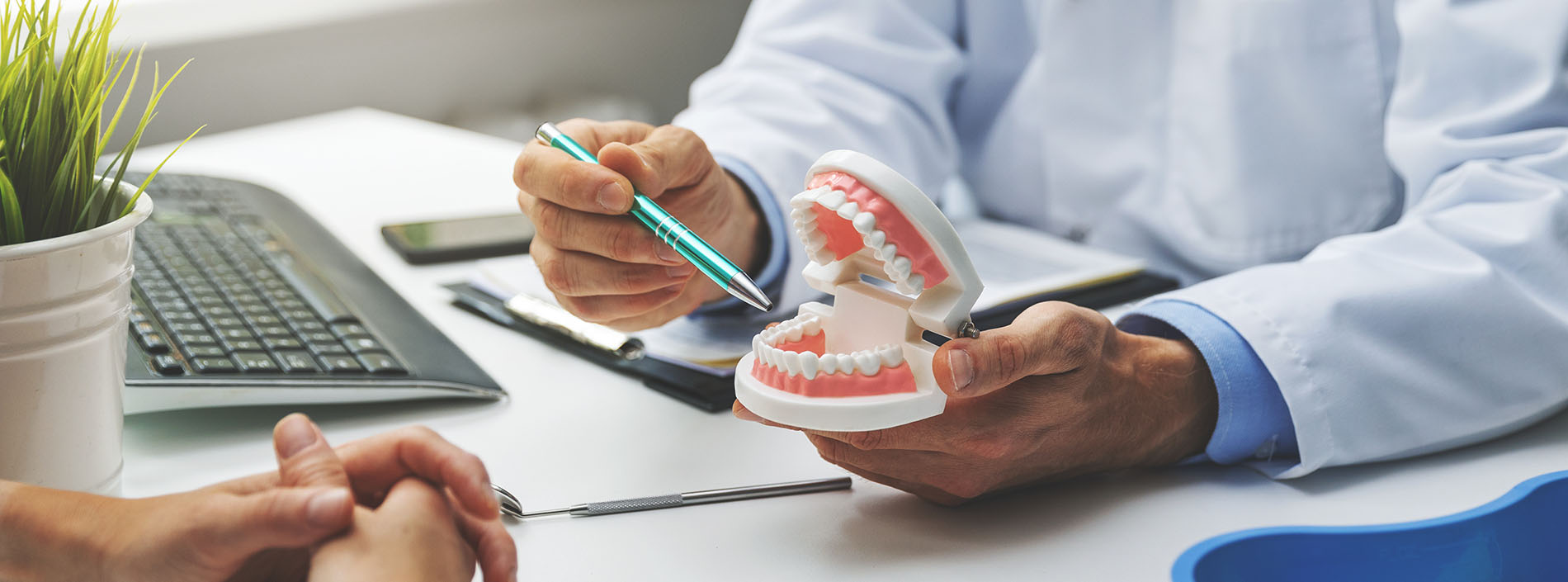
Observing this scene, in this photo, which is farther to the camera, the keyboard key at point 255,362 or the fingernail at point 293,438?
the keyboard key at point 255,362

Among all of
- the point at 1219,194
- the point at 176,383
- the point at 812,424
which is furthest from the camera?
the point at 1219,194

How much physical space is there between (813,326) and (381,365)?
32 centimetres

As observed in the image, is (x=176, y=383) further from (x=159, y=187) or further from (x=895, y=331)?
(x=159, y=187)

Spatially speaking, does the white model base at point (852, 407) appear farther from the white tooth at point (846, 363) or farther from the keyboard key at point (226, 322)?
the keyboard key at point (226, 322)

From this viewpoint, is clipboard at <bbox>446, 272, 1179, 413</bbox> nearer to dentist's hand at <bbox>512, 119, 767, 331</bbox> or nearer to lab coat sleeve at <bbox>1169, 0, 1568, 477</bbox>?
dentist's hand at <bbox>512, 119, 767, 331</bbox>

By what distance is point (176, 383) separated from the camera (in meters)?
0.67

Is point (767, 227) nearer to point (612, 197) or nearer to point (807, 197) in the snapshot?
point (612, 197)

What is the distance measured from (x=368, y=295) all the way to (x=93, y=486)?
0.39 metres

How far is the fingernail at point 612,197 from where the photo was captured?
71 centimetres

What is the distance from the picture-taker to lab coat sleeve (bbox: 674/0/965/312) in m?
1.07

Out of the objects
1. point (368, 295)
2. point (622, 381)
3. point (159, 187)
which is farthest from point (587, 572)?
point (159, 187)

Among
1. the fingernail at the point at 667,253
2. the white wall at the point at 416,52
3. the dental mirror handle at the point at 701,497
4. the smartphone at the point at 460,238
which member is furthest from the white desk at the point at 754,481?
the white wall at the point at 416,52

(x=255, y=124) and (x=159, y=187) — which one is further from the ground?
(x=159, y=187)

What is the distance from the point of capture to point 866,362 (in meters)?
0.53
